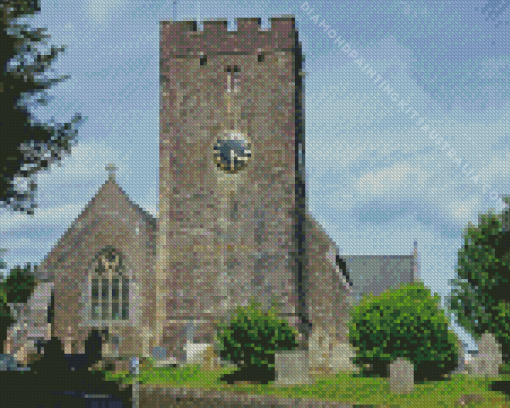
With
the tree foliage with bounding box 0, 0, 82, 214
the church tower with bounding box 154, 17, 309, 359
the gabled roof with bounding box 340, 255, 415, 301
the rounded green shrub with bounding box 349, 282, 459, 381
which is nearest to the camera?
the tree foliage with bounding box 0, 0, 82, 214

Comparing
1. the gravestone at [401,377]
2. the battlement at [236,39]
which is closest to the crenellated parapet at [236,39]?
the battlement at [236,39]

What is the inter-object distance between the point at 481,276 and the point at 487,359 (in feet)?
54.0

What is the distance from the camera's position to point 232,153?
38125 millimetres

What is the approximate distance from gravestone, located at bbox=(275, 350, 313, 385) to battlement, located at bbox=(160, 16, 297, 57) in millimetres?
15781

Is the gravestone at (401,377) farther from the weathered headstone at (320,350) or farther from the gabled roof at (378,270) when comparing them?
the gabled roof at (378,270)

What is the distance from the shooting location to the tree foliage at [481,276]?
48053 millimetres

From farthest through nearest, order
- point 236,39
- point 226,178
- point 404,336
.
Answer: point 236,39 < point 226,178 < point 404,336

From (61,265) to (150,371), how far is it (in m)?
8.40

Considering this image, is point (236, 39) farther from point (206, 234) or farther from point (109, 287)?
point (109, 287)

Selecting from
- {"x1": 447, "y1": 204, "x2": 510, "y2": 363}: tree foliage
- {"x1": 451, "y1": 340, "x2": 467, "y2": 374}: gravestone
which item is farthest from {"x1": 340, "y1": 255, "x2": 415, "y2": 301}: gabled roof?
{"x1": 451, "y1": 340, "x2": 467, "y2": 374}: gravestone

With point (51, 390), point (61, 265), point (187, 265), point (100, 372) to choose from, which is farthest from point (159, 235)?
point (51, 390)

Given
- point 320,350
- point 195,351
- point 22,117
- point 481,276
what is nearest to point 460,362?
point 481,276

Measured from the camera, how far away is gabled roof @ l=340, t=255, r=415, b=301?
6228cm

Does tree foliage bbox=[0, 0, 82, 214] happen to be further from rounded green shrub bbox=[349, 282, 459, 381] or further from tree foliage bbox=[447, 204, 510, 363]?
tree foliage bbox=[447, 204, 510, 363]
